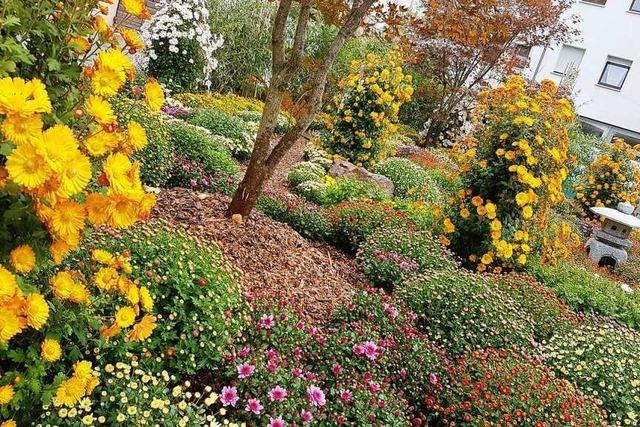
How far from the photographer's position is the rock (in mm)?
7844

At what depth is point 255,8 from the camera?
12898 mm

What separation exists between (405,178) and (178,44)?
4.63m

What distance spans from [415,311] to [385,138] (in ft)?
18.3

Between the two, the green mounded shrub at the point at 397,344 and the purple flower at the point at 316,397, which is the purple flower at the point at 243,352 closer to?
the purple flower at the point at 316,397

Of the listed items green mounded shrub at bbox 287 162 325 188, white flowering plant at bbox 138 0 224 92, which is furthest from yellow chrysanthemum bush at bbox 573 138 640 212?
white flowering plant at bbox 138 0 224 92

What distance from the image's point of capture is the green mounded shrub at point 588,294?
5191 mm

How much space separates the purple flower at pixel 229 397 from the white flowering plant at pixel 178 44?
8.13m

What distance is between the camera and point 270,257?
4.02m

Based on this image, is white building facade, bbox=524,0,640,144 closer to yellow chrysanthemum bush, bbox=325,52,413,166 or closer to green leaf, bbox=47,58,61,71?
yellow chrysanthemum bush, bbox=325,52,413,166

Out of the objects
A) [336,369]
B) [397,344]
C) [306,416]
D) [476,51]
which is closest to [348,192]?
[397,344]

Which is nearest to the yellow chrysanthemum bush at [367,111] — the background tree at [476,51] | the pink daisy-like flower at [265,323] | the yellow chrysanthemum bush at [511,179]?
the yellow chrysanthemum bush at [511,179]

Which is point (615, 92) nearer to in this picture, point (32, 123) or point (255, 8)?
point (255, 8)

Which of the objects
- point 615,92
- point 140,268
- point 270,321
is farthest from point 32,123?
point 615,92

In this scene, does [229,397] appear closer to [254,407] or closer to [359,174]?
[254,407]
